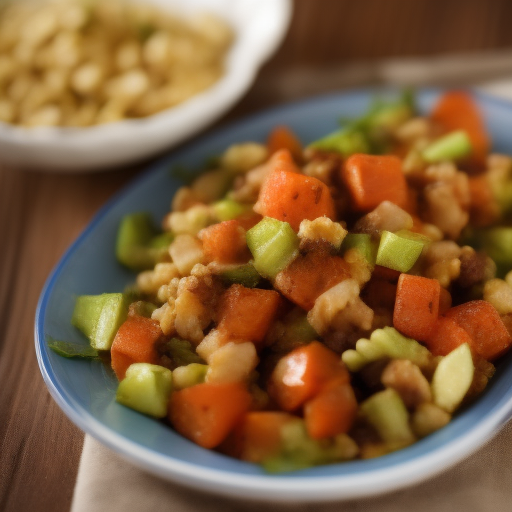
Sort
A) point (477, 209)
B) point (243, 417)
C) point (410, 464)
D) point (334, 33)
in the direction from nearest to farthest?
point (410, 464)
point (243, 417)
point (477, 209)
point (334, 33)

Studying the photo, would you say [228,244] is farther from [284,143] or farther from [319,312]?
[284,143]

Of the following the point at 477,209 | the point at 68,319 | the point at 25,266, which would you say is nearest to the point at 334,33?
the point at 477,209

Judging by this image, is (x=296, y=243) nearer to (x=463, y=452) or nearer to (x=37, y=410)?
(x=463, y=452)

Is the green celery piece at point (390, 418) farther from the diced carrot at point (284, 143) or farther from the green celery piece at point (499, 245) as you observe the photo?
the diced carrot at point (284, 143)

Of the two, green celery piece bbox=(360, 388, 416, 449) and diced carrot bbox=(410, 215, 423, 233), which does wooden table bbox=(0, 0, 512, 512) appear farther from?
diced carrot bbox=(410, 215, 423, 233)

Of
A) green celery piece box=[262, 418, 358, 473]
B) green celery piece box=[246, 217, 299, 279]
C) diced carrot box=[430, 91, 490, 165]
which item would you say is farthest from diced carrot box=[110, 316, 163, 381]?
diced carrot box=[430, 91, 490, 165]
